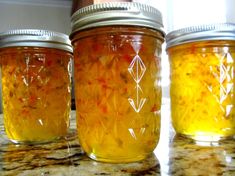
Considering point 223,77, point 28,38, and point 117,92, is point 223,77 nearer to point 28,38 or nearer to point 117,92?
point 117,92

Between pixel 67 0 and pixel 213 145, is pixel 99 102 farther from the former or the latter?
pixel 67 0

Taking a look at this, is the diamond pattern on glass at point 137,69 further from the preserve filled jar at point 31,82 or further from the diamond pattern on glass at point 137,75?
the preserve filled jar at point 31,82

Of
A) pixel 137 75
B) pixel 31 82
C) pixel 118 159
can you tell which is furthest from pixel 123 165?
pixel 31 82

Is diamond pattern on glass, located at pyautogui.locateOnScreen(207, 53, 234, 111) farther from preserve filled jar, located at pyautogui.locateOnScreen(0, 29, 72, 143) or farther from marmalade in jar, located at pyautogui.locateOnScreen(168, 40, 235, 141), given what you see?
preserve filled jar, located at pyautogui.locateOnScreen(0, 29, 72, 143)

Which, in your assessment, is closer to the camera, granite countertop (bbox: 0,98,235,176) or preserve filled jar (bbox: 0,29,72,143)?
granite countertop (bbox: 0,98,235,176)

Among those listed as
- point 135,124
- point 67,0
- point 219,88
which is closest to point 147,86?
point 135,124

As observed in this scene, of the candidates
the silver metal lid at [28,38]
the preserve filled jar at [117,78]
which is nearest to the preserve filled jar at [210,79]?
the preserve filled jar at [117,78]

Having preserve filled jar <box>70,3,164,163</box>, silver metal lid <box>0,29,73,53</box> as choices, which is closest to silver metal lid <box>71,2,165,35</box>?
preserve filled jar <box>70,3,164,163</box>

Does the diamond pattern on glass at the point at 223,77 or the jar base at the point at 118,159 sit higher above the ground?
the diamond pattern on glass at the point at 223,77
